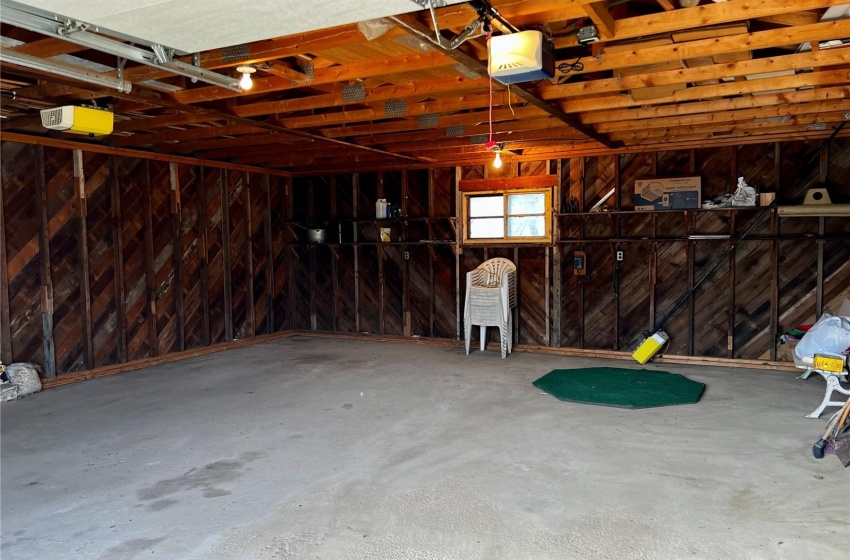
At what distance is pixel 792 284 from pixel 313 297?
6.31m

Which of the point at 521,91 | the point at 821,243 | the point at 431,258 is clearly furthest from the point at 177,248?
the point at 821,243

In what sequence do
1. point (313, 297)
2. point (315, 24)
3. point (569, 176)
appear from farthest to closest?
point (313, 297) → point (569, 176) → point (315, 24)

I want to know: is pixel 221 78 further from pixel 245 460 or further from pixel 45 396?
pixel 45 396

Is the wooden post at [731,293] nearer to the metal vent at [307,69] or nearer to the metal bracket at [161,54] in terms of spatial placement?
the metal vent at [307,69]

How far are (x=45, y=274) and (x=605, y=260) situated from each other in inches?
242

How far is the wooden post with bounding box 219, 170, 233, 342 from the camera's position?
756 cm

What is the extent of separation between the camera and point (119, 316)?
6301mm

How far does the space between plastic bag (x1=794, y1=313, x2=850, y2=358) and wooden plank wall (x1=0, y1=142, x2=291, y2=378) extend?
21.6ft

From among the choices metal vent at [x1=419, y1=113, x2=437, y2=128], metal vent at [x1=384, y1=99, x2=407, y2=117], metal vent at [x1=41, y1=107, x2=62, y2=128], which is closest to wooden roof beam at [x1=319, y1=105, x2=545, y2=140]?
metal vent at [x1=419, y1=113, x2=437, y2=128]

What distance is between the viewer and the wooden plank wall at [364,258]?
5.77 metres

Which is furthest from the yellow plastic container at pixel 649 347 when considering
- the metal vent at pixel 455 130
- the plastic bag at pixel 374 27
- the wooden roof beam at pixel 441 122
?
the plastic bag at pixel 374 27

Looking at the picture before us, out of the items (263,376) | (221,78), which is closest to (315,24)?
(221,78)

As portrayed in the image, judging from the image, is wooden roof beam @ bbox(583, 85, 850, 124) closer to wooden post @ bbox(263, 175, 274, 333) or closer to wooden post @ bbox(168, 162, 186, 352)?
wooden post @ bbox(168, 162, 186, 352)

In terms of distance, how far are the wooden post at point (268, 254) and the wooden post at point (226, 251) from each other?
0.72m
